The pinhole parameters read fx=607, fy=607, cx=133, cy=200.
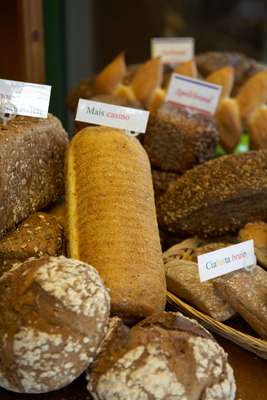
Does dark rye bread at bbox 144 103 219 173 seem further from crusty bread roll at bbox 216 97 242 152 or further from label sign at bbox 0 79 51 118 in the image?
label sign at bbox 0 79 51 118

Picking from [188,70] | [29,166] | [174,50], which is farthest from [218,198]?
[174,50]

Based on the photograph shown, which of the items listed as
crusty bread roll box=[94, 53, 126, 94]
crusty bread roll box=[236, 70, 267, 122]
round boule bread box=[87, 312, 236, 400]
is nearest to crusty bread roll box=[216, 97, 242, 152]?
crusty bread roll box=[236, 70, 267, 122]

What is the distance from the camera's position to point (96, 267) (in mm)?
1570

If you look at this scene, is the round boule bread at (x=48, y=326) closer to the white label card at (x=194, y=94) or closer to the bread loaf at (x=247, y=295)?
the bread loaf at (x=247, y=295)

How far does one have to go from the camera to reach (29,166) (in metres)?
1.73

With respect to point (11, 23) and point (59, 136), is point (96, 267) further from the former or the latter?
point (11, 23)

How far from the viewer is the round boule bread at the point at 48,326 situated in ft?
4.20

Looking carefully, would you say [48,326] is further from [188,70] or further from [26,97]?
[188,70]

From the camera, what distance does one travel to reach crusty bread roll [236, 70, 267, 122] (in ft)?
8.75

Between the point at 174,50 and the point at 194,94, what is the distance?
3.01 feet

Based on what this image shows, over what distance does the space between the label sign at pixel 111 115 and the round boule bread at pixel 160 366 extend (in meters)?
0.69

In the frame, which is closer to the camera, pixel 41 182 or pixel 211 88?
pixel 41 182

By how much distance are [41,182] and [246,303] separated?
0.69m

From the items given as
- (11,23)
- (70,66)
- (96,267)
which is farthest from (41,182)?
(70,66)
